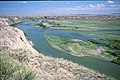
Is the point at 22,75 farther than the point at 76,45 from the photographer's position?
No

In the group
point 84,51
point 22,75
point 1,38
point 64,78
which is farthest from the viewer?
point 84,51

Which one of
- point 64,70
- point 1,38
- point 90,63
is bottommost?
point 90,63

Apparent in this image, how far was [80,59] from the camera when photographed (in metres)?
21.6

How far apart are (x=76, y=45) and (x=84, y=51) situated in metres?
3.12

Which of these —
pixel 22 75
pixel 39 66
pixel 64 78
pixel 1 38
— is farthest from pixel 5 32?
pixel 22 75

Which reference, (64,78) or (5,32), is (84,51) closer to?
(5,32)

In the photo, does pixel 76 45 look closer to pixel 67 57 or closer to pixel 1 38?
pixel 67 57

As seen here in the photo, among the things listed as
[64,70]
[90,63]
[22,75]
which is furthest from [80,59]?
[22,75]

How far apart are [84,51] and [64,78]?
40.2 feet

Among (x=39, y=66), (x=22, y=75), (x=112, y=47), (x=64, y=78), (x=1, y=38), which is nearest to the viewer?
(x=22, y=75)

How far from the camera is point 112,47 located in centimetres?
2659

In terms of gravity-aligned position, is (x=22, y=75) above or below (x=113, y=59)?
above

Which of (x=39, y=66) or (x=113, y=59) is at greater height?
(x=39, y=66)

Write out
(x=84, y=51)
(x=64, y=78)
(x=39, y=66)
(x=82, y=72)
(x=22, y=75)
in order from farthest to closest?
(x=84, y=51) → (x=82, y=72) → (x=39, y=66) → (x=64, y=78) → (x=22, y=75)
